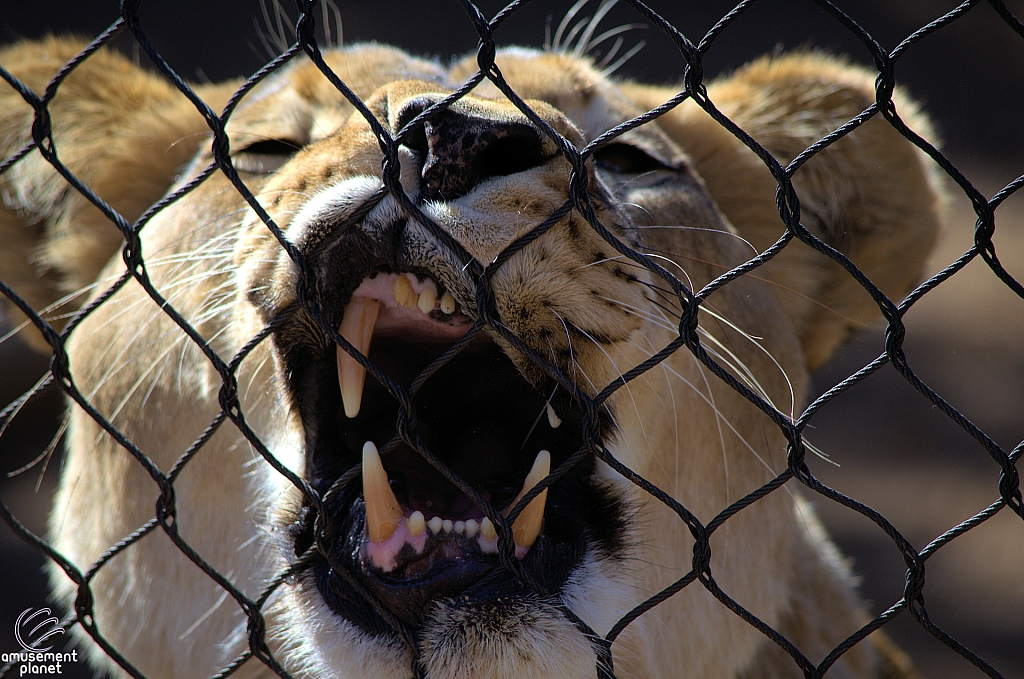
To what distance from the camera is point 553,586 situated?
1248 mm

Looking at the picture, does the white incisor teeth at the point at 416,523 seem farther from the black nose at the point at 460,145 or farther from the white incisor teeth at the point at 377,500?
the black nose at the point at 460,145

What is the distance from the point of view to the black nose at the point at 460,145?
108 centimetres

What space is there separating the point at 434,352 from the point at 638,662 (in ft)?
2.16

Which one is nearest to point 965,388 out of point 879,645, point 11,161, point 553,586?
point 879,645

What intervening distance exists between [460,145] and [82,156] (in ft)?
3.90

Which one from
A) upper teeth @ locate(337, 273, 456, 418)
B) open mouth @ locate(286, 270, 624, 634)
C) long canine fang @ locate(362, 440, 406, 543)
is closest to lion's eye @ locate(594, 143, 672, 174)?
open mouth @ locate(286, 270, 624, 634)

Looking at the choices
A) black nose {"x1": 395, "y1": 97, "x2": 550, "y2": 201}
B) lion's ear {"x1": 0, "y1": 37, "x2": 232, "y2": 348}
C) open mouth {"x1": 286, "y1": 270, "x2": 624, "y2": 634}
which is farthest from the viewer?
lion's ear {"x1": 0, "y1": 37, "x2": 232, "y2": 348}

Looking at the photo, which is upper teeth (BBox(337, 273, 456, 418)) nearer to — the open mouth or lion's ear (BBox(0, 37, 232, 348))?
the open mouth

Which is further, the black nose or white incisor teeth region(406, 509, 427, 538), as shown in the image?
white incisor teeth region(406, 509, 427, 538)

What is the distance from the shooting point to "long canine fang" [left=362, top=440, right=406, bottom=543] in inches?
44.4

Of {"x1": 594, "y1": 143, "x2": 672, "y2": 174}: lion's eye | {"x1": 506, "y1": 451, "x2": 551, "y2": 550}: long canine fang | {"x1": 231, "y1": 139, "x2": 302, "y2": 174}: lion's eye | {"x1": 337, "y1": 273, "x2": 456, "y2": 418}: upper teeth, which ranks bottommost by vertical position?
{"x1": 506, "y1": 451, "x2": 551, "y2": 550}: long canine fang

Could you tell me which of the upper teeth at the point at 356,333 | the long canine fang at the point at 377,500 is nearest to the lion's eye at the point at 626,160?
the upper teeth at the point at 356,333

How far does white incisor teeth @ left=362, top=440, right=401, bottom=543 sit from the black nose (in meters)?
0.31

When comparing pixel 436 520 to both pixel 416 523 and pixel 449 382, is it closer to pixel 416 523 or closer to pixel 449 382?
pixel 416 523
